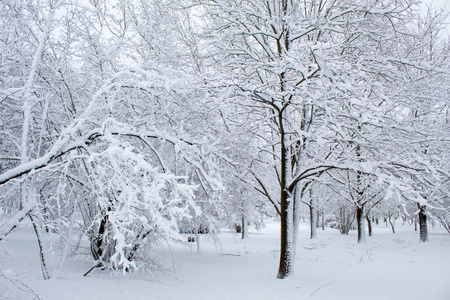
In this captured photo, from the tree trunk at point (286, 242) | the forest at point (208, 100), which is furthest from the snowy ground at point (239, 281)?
the forest at point (208, 100)

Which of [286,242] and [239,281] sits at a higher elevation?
[286,242]

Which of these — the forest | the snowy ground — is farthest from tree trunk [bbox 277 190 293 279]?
the snowy ground

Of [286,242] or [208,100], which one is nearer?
[208,100]

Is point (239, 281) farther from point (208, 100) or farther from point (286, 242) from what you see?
point (208, 100)

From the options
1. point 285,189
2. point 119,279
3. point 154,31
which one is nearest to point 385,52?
point 285,189

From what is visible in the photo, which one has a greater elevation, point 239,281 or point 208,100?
point 208,100

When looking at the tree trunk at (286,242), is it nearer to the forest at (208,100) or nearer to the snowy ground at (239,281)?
the forest at (208,100)

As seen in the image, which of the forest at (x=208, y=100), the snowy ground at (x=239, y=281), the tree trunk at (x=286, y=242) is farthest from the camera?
the tree trunk at (x=286, y=242)

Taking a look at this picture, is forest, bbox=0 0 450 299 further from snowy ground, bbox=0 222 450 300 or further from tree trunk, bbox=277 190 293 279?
snowy ground, bbox=0 222 450 300

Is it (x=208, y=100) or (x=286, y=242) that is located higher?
(x=208, y=100)

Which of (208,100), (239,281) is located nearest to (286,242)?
(239,281)

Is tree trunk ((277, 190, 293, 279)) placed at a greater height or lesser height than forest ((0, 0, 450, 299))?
lesser

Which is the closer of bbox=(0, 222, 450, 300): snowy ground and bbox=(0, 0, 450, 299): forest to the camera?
bbox=(0, 0, 450, 299): forest

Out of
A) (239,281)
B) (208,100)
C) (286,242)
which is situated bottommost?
(239,281)
